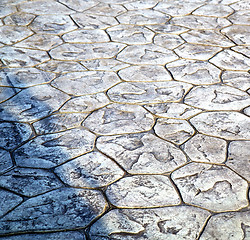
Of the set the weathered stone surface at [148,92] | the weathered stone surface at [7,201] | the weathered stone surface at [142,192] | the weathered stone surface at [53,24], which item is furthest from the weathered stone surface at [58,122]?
the weathered stone surface at [53,24]

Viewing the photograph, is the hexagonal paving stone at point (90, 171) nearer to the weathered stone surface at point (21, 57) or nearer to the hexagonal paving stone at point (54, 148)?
the hexagonal paving stone at point (54, 148)

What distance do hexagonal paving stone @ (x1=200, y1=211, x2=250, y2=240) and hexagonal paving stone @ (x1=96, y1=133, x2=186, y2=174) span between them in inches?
28.3

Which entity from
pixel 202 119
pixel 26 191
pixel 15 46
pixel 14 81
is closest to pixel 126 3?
pixel 15 46

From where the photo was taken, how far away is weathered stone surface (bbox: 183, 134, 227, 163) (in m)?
3.74

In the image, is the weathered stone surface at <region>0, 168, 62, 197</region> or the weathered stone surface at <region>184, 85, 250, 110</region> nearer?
the weathered stone surface at <region>0, 168, 62, 197</region>

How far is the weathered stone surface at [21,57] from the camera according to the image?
5.55 meters

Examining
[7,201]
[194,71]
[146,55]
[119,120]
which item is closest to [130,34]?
[146,55]

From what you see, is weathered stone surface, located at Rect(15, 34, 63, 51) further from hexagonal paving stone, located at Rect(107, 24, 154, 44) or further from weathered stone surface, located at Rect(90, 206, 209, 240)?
weathered stone surface, located at Rect(90, 206, 209, 240)

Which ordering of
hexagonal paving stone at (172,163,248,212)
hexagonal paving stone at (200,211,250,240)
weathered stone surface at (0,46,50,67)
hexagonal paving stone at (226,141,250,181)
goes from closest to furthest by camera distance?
hexagonal paving stone at (200,211,250,240) < hexagonal paving stone at (172,163,248,212) < hexagonal paving stone at (226,141,250,181) < weathered stone surface at (0,46,50,67)

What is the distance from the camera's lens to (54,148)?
12.8 feet

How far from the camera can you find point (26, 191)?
132 inches

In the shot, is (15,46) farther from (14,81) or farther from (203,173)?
(203,173)

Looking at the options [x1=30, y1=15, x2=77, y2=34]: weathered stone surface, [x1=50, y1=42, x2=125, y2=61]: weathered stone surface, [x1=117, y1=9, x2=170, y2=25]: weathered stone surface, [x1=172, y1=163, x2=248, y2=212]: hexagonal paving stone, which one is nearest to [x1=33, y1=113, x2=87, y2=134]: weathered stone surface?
[x1=172, y1=163, x2=248, y2=212]: hexagonal paving stone

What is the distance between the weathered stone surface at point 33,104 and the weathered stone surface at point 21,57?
75 centimetres
